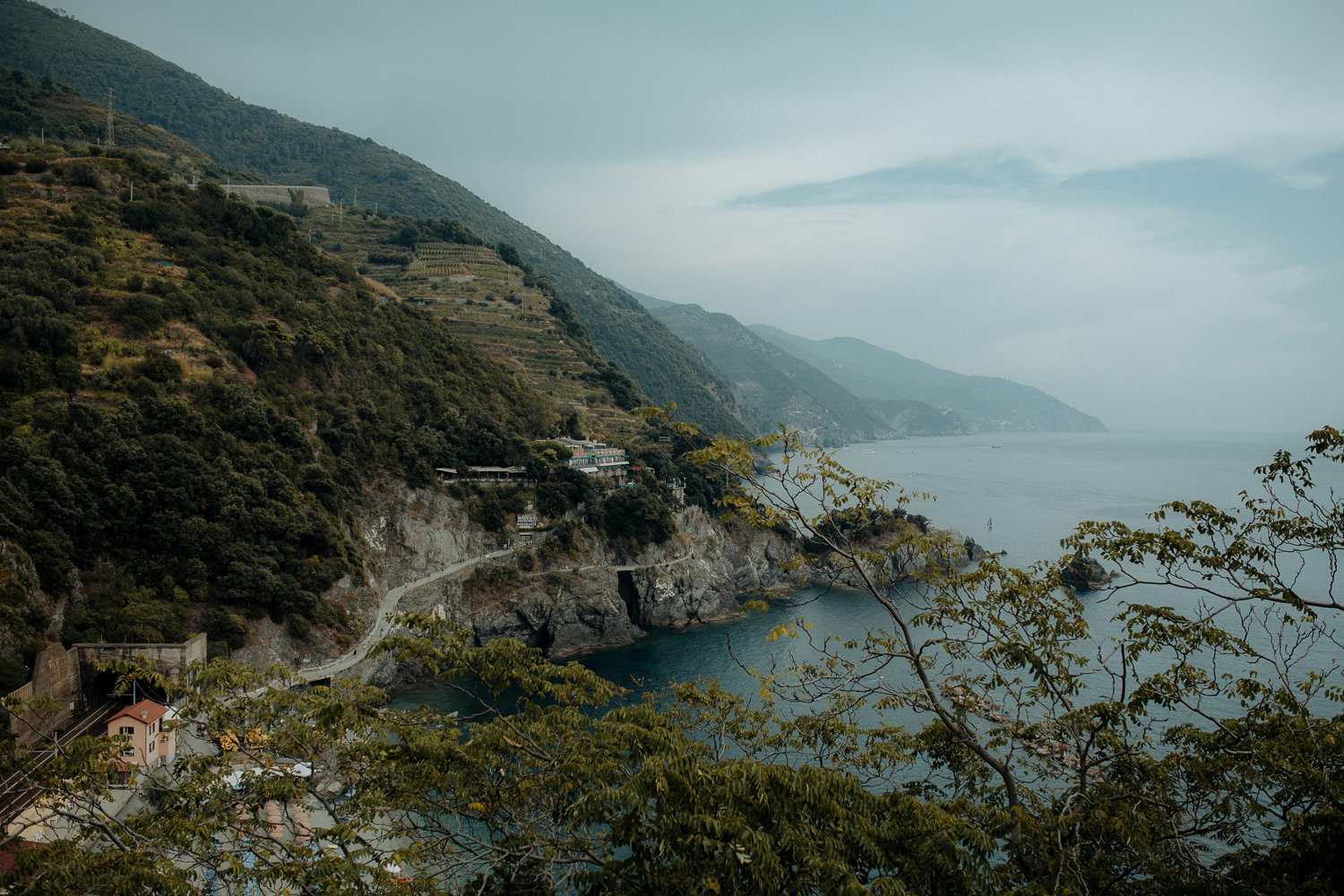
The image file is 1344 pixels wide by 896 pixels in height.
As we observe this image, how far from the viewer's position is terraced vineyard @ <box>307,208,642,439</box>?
49.1m

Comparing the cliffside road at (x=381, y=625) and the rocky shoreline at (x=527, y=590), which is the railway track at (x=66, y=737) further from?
the cliffside road at (x=381, y=625)

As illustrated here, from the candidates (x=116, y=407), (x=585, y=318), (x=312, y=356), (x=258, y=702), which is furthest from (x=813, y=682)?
(x=585, y=318)

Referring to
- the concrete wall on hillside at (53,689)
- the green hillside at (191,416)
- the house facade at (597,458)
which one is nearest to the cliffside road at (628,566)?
the green hillside at (191,416)

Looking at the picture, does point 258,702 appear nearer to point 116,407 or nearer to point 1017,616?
point 1017,616

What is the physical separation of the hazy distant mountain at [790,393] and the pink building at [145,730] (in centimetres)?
11993

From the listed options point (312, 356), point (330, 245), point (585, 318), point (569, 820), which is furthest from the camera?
point (585, 318)

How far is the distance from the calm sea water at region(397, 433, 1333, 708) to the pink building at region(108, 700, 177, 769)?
8089 mm

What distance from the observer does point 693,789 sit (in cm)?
488

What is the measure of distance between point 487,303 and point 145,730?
4138cm

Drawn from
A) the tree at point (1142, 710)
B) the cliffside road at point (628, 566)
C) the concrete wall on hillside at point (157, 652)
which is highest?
the tree at point (1142, 710)

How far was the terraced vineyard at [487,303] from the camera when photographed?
49094 millimetres

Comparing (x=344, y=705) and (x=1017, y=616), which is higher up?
(x=1017, y=616)

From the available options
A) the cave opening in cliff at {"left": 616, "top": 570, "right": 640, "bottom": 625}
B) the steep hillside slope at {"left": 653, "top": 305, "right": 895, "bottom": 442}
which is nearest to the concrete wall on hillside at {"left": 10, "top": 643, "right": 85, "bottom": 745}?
the cave opening in cliff at {"left": 616, "top": 570, "right": 640, "bottom": 625}

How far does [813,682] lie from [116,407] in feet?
84.2
